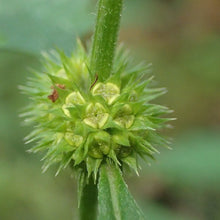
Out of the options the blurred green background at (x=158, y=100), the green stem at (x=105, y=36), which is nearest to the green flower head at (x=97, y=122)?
the green stem at (x=105, y=36)

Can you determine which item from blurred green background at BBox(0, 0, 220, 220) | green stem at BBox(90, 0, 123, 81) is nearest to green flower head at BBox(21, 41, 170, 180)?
green stem at BBox(90, 0, 123, 81)

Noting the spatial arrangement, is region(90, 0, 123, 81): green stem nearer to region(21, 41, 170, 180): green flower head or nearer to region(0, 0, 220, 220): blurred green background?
region(21, 41, 170, 180): green flower head

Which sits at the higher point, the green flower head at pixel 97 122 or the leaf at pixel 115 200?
the green flower head at pixel 97 122

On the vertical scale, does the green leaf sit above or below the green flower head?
below

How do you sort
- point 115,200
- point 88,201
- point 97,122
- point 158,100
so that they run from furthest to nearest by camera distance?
point 158,100 → point 88,201 → point 97,122 → point 115,200

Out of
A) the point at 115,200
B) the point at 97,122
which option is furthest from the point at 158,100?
the point at 115,200

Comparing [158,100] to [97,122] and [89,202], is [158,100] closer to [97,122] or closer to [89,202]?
[89,202]

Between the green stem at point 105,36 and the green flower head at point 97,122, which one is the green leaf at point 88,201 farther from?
the green stem at point 105,36
